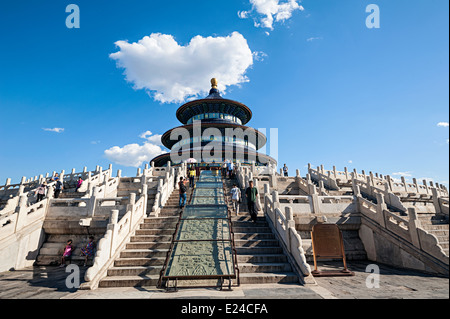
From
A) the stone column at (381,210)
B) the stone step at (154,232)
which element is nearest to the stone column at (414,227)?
the stone column at (381,210)

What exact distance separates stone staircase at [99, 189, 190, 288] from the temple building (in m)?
21.7

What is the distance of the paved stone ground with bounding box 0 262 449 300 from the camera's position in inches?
193

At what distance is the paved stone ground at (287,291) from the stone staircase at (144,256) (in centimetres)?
31

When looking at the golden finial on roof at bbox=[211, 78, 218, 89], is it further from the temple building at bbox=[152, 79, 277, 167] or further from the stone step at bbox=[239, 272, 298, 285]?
the stone step at bbox=[239, 272, 298, 285]

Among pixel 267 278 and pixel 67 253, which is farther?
pixel 67 253

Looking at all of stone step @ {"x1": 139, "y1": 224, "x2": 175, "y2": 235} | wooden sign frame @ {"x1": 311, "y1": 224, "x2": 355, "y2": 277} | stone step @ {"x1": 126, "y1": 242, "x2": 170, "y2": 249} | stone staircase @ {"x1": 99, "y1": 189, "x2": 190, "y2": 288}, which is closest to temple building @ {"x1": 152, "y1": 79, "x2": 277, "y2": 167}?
stone step @ {"x1": 139, "y1": 224, "x2": 175, "y2": 235}

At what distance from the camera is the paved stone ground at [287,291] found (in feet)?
16.1


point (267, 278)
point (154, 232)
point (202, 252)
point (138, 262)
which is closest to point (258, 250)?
point (267, 278)

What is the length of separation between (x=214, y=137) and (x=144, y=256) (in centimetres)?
3042

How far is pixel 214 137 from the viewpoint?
1458 inches

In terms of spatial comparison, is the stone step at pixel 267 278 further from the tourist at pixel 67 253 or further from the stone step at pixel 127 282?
the tourist at pixel 67 253

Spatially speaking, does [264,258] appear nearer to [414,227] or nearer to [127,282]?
[127,282]
